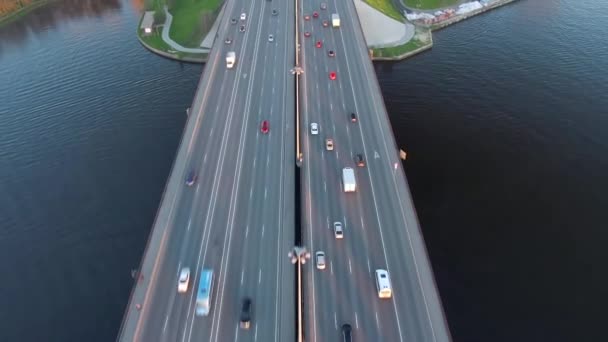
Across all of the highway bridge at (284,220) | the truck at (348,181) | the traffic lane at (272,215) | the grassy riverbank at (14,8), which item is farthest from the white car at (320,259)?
the grassy riverbank at (14,8)

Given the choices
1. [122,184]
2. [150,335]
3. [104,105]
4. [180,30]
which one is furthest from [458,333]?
[180,30]

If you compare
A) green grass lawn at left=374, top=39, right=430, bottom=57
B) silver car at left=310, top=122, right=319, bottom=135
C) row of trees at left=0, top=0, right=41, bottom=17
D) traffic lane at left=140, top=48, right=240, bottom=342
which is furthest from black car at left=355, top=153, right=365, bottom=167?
row of trees at left=0, top=0, right=41, bottom=17

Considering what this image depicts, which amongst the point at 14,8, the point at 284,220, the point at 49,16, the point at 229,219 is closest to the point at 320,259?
the point at 284,220

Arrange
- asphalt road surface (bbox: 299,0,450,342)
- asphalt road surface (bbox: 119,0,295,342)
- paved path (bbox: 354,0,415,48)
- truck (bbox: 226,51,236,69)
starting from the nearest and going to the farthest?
asphalt road surface (bbox: 299,0,450,342)
asphalt road surface (bbox: 119,0,295,342)
truck (bbox: 226,51,236,69)
paved path (bbox: 354,0,415,48)

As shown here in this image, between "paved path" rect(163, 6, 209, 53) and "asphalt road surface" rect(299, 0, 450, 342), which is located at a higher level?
"paved path" rect(163, 6, 209, 53)

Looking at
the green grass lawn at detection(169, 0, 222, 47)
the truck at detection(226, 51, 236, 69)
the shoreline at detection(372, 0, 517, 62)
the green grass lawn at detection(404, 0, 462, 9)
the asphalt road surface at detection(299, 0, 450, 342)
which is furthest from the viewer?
the green grass lawn at detection(404, 0, 462, 9)

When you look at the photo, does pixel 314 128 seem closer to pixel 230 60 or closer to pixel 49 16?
pixel 230 60

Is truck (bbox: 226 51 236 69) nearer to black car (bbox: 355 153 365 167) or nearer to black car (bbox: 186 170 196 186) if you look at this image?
black car (bbox: 186 170 196 186)
